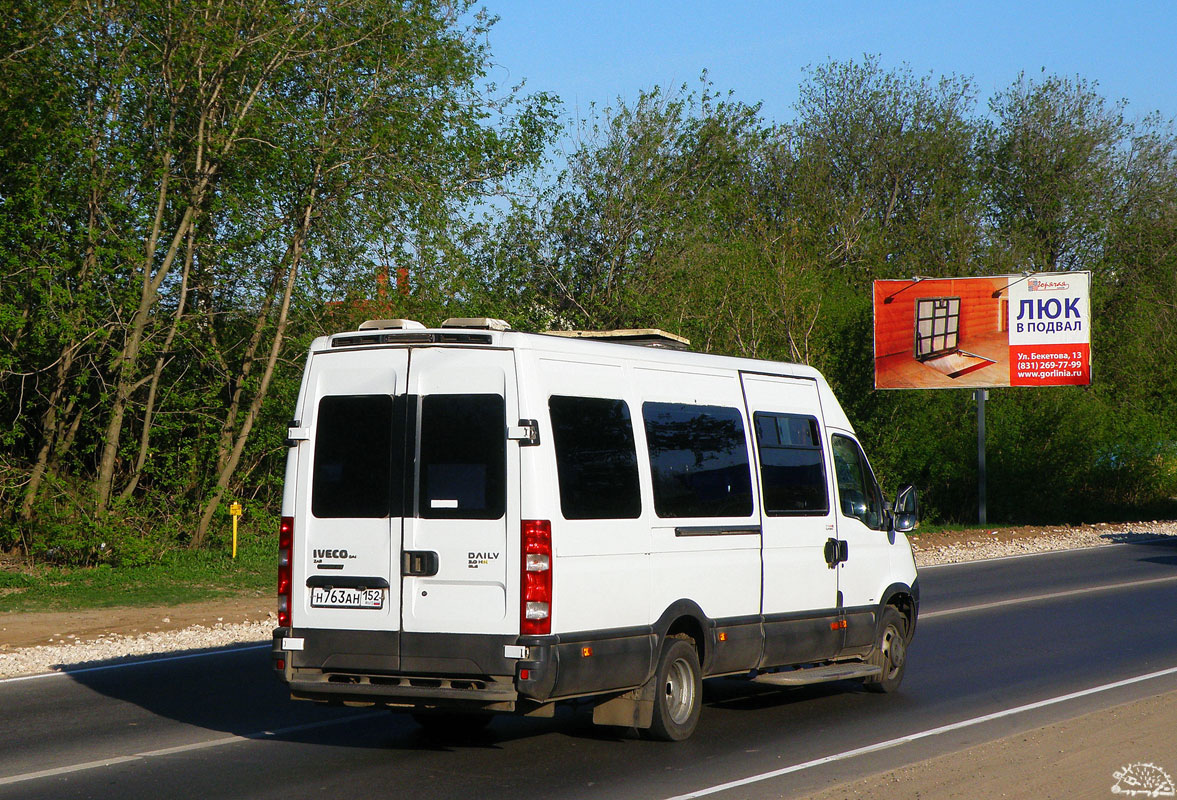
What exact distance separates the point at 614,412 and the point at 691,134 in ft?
86.1

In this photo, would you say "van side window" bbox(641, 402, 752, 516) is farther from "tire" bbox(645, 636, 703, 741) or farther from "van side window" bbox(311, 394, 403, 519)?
"van side window" bbox(311, 394, 403, 519)

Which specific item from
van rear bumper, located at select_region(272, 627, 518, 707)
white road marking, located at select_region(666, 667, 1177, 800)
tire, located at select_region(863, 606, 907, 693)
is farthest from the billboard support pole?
van rear bumper, located at select_region(272, 627, 518, 707)

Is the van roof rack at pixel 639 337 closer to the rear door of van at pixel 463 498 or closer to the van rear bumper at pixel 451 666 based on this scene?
the rear door of van at pixel 463 498

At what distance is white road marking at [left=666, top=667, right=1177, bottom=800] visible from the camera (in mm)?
7379

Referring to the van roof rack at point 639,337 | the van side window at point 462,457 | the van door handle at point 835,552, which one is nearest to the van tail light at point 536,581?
the van side window at point 462,457

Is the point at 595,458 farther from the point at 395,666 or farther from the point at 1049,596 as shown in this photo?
the point at 1049,596

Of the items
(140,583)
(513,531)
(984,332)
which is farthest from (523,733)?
(984,332)

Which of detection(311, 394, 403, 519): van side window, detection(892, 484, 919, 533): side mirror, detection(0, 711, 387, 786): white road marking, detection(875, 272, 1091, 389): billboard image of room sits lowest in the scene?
detection(0, 711, 387, 786): white road marking

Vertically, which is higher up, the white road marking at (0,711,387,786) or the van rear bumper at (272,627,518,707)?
the van rear bumper at (272,627,518,707)

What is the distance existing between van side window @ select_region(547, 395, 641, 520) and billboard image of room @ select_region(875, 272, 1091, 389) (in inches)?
1156

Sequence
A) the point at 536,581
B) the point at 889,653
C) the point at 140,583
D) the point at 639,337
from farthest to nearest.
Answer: the point at 140,583, the point at 889,653, the point at 639,337, the point at 536,581

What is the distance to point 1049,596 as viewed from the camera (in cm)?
1884

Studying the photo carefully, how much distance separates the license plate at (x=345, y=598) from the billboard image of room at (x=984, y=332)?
30.6 meters

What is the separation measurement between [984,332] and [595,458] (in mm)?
30112
